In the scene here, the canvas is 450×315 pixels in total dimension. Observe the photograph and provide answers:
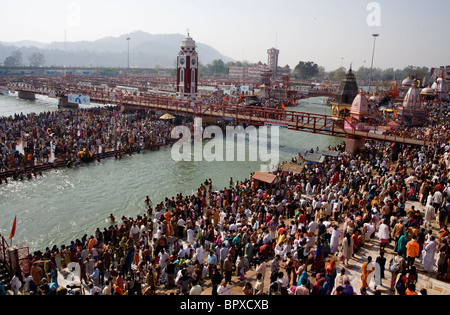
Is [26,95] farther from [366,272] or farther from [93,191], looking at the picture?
[366,272]

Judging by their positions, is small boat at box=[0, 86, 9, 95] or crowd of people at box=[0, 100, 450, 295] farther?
small boat at box=[0, 86, 9, 95]

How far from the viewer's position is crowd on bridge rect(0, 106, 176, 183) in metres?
21.5

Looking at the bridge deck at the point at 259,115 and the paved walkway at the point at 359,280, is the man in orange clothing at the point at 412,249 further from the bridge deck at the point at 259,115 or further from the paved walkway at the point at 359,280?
the bridge deck at the point at 259,115

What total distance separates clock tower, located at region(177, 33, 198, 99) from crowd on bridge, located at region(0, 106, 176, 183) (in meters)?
10.4

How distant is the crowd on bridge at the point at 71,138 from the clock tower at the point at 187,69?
10.4 meters

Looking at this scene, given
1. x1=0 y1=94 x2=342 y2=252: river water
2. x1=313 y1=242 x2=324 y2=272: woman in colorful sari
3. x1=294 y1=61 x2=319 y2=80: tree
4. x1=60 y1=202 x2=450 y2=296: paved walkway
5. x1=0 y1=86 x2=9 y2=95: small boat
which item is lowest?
x1=0 y1=94 x2=342 y2=252: river water

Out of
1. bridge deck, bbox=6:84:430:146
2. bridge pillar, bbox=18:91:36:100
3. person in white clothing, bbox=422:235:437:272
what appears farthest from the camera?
bridge pillar, bbox=18:91:36:100

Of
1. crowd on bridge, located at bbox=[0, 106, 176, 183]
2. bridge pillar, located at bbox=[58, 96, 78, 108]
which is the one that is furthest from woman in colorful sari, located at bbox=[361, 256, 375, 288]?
bridge pillar, located at bbox=[58, 96, 78, 108]

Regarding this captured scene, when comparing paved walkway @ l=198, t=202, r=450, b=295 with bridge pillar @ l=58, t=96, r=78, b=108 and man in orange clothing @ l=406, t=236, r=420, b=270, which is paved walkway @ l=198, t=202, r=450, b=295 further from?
bridge pillar @ l=58, t=96, r=78, b=108

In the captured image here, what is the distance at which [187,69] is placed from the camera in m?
44.6

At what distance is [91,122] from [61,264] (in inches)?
906

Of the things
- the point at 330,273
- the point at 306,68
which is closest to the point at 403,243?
the point at 330,273

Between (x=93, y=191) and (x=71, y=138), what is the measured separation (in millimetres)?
9204

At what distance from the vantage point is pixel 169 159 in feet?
86.4
